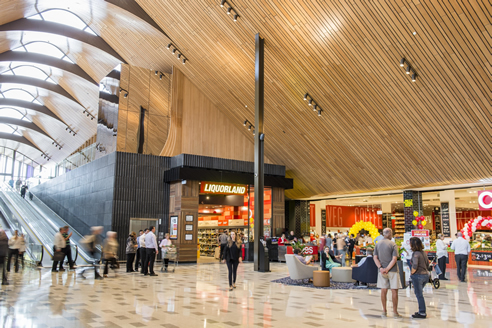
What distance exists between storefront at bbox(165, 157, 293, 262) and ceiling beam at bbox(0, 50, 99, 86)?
10.1 meters

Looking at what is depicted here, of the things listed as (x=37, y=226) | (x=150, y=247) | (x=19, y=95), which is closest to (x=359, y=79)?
(x=150, y=247)

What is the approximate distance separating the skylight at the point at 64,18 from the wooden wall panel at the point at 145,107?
4.33m

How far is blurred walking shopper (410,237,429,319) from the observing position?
5.58 meters

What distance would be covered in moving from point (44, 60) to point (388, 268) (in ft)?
68.6

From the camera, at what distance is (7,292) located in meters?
7.22

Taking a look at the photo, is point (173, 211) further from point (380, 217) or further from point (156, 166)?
point (380, 217)

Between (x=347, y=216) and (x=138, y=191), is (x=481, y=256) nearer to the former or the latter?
(x=138, y=191)

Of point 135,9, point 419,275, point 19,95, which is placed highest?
point 19,95

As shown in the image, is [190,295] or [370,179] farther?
[370,179]

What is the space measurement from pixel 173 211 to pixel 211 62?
5.90m

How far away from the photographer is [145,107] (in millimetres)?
16281

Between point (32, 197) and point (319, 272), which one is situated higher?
point (32, 197)

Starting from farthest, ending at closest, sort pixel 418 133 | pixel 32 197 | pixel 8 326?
1. pixel 32 197
2. pixel 418 133
3. pixel 8 326

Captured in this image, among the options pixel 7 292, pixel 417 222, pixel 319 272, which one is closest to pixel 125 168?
pixel 7 292
